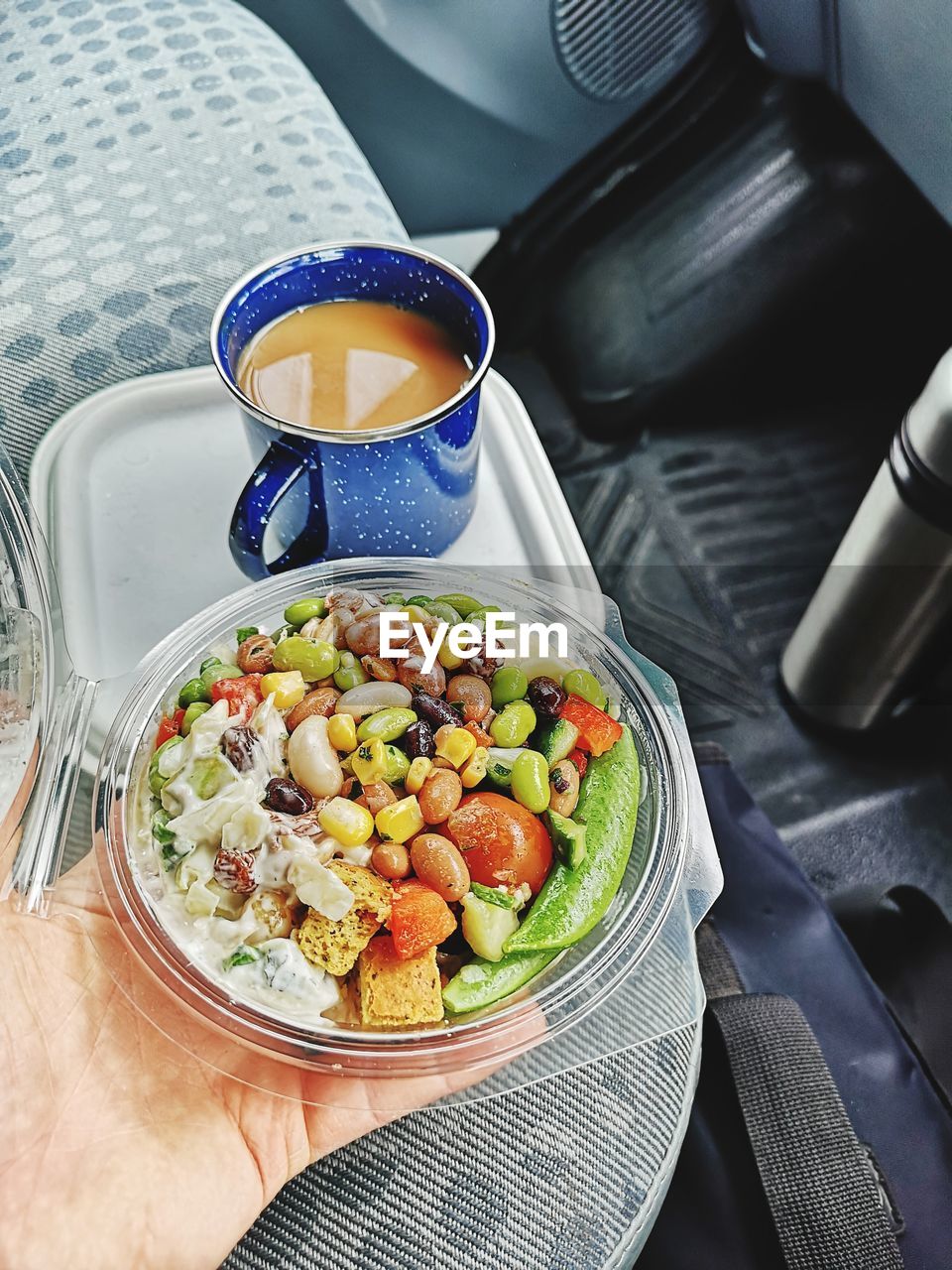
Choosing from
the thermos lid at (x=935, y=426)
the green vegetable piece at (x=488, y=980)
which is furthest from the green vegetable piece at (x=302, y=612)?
the thermos lid at (x=935, y=426)

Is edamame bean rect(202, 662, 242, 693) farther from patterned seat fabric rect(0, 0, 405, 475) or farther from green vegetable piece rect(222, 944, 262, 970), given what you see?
patterned seat fabric rect(0, 0, 405, 475)

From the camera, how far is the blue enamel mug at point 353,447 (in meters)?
0.58

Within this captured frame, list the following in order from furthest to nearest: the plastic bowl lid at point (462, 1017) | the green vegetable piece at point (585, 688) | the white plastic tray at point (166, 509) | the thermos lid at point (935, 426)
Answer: the thermos lid at point (935, 426) → the white plastic tray at point (166, 509) → the green vegetable piece at point (585, 688) → the plastic bowl lid at point (462, 1017)

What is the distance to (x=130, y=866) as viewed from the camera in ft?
1.76

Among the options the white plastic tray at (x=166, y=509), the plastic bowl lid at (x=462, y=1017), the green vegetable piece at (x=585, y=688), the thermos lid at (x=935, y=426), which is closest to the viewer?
the plastic bowl lid at (x=462, y=1017)

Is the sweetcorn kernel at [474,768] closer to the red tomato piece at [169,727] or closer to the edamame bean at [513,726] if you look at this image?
the edamame bean at [513,726]

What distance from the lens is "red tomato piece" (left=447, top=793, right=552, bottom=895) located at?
535 millimetres

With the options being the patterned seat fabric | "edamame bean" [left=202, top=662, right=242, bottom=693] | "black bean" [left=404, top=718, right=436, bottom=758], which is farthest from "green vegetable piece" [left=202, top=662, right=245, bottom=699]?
the patterned seat fabric

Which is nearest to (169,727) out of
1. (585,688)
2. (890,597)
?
(585,688)

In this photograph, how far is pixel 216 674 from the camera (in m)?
0.58

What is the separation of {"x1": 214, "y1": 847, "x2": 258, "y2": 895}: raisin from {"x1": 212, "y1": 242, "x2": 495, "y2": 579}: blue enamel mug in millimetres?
185

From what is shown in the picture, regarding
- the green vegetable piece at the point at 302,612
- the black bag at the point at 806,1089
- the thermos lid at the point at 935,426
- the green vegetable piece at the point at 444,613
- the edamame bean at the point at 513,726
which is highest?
the thermos lid at the point at 935,426

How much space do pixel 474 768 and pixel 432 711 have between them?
0.12 ft

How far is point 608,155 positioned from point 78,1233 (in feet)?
3.87
